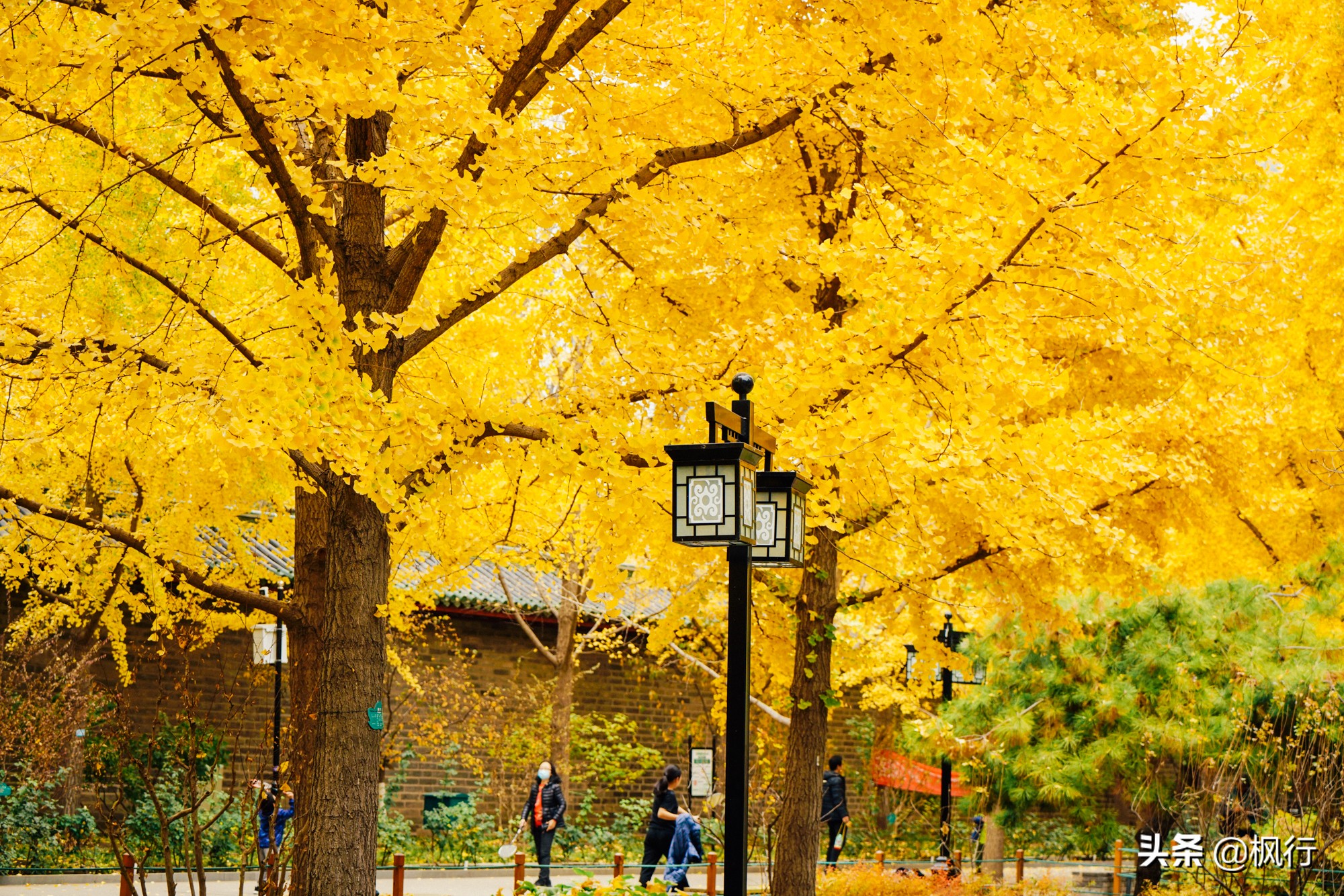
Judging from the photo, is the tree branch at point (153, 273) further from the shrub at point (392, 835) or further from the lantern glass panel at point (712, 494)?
the shrub at point (392, 835)

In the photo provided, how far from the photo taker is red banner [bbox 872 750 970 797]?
24844 millimetres

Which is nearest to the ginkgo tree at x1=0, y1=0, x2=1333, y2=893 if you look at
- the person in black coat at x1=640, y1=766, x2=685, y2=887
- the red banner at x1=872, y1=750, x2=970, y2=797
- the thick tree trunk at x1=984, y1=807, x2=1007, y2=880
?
the person in black coat at x1=640, y1=766, x2=685, y2=887

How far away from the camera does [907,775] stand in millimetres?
25297

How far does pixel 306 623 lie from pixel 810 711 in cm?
427

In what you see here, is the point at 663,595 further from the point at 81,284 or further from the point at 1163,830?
the point at 81,284

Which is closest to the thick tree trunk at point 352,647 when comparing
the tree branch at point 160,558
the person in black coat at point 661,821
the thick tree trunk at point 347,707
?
the thick tree trunk at point 347,707

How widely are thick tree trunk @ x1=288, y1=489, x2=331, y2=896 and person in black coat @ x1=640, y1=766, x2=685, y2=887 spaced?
482cm

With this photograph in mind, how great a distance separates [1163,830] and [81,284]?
12238mm

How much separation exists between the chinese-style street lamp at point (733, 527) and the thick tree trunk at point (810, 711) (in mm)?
4837

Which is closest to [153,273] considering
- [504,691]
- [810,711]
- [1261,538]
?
[810,711]

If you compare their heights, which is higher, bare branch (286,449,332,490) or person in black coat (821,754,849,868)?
bare branch (286,449,332,490)

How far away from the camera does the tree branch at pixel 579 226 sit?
25.8 feet

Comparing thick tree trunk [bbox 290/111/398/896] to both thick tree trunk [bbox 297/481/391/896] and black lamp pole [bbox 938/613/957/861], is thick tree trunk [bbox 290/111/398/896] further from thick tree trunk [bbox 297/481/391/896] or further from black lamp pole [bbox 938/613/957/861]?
black lamp pole [bbox 938/613/957/861]

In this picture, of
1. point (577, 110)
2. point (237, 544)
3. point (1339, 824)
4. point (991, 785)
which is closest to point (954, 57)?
point (577, 110)
